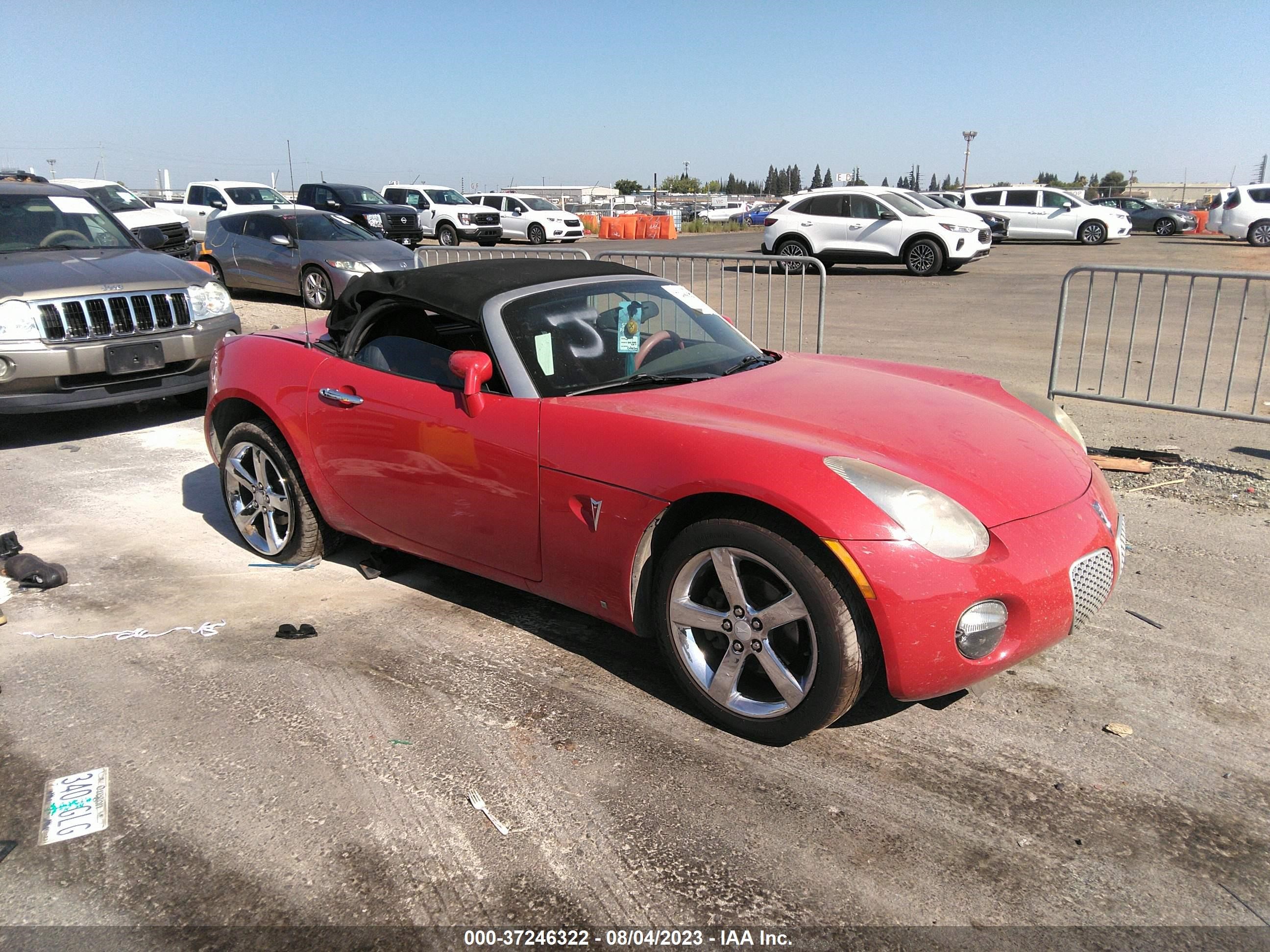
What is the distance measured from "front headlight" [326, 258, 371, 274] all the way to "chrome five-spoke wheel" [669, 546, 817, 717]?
37.5 ft

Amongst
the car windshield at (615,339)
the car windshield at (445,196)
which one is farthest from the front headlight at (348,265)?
the car windshield at (445,196)

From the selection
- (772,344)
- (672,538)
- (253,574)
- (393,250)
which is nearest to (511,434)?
(672,538)

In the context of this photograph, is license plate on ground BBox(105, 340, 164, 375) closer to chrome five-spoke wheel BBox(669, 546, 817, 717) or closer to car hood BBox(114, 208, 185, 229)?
chrome five-spoke wheel BBox(669, 546, 817, 717)

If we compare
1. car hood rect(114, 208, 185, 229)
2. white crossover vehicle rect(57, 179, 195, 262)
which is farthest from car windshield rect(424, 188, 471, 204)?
car hood rect(114, 208, 185, 229)

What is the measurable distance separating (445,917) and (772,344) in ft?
26.9

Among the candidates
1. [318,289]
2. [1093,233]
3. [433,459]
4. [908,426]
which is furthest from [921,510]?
[1093,233]

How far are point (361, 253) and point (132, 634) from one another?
1061cm

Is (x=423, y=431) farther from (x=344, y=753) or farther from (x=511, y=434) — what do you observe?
(x=344, y=753)

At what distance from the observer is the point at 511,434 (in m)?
3.63

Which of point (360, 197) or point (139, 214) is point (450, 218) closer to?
point (360, 197)

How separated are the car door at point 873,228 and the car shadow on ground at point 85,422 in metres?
15.0

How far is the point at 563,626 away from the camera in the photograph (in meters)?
4.14

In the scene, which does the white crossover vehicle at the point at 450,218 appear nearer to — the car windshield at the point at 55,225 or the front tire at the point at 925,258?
the front tire at the point at 925,258

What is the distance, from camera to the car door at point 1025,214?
2992 cm
